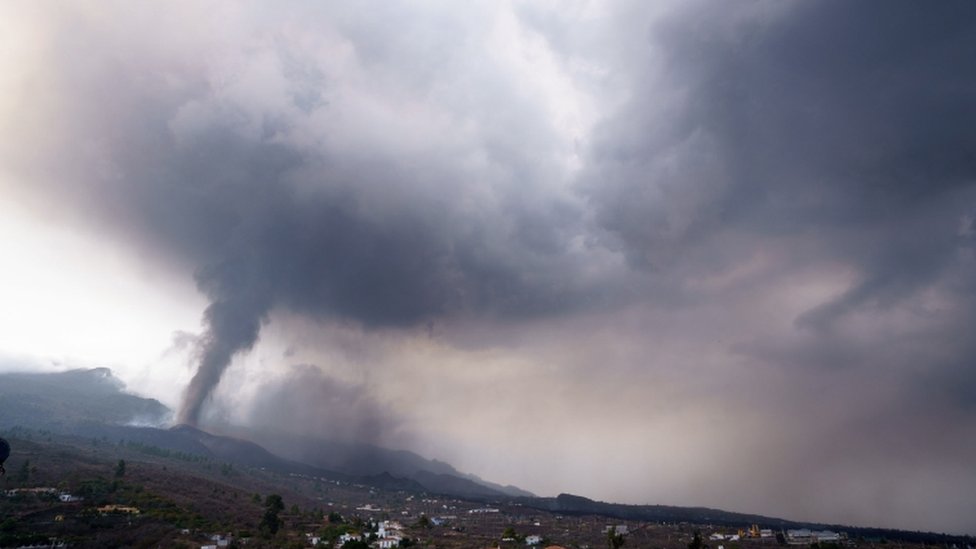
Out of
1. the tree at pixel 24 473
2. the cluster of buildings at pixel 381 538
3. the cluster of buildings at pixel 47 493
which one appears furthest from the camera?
the tree at pixel 24 473

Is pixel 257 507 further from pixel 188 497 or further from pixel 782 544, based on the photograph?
pixel 782 544

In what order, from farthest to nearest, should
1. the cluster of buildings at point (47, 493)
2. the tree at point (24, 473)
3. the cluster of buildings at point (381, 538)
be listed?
the tree at point (24, 473)
the cluster of buildings at point (47, 493)
the cluster of buildings at point (381, 538)

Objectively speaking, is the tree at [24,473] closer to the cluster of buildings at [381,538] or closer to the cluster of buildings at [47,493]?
the cluster of buildings at [47,493]

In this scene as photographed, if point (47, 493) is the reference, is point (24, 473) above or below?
above

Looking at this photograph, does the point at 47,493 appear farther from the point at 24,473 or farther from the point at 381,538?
the point at 381,538

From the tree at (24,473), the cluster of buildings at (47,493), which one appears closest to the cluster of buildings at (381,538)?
the cluster of buildings at (47,493)

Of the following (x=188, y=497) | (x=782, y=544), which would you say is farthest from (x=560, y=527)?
(x=188, y=497)

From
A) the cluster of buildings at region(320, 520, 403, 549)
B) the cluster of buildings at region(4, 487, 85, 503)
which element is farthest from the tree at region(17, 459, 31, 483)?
the cluster of buildings at region(320, 520, 403, 549)

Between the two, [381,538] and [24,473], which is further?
[24,473]

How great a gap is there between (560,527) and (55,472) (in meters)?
137

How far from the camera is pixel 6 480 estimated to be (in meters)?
115

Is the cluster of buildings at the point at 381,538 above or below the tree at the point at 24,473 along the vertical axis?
below

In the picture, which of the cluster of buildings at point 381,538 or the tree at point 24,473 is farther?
the tree at point 24,473

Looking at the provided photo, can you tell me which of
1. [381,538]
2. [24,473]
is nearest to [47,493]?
[24,473]
